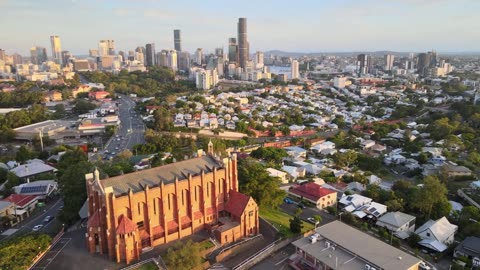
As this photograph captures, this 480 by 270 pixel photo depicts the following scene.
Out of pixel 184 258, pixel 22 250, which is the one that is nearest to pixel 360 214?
pixel 184 258

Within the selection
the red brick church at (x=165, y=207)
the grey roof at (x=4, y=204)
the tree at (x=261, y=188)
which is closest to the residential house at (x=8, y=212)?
the grey roof at (x=4, y=204)

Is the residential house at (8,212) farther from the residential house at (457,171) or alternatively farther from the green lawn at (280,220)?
the residential house at (457,171)

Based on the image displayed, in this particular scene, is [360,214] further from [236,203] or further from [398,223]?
[236,203]

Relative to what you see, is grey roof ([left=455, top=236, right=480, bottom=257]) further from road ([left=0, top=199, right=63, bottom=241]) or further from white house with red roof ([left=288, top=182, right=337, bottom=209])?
road ([left=0, top=199, right=63, bottom=241])

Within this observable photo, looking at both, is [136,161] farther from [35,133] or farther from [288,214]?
[35,133]

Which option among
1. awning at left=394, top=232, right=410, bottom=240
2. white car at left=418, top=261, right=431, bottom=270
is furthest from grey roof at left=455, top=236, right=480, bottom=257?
white car at left=418, top=261, right=431, bottom=270
